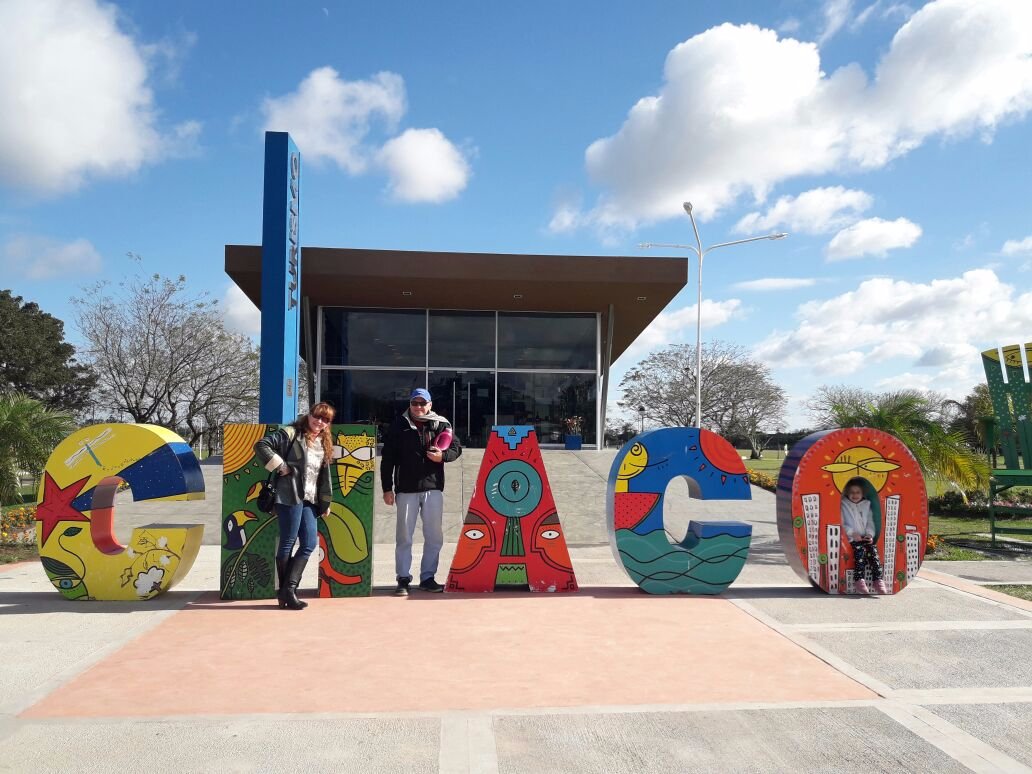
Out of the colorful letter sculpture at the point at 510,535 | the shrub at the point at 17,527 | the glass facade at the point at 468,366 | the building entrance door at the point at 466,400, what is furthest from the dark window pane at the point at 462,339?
the colorful letter sculpture at the point at 510,535

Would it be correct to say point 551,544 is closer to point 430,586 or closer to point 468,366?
point 430,586

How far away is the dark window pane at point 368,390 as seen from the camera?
23859 mm

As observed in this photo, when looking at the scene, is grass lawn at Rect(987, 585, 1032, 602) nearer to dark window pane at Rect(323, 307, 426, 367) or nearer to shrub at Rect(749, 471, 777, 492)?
shrub at Rect(749, 471, 777, 492)

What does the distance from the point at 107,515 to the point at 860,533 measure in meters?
7.09

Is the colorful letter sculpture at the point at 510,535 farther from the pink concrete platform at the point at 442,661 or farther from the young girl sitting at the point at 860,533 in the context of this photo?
the young girl sitting at the point at 860,533

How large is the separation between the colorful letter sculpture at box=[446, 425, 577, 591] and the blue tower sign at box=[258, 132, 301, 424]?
251 centimetres

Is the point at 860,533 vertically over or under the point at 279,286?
under

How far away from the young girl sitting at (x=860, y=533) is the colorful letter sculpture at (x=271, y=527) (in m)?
4.56

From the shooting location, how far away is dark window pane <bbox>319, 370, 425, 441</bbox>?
2386 centimetres

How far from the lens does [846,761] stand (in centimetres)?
340

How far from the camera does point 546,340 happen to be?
80.2ft

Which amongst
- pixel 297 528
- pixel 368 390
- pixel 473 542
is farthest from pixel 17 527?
pixel 368 390

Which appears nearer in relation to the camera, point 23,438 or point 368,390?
point 23,438

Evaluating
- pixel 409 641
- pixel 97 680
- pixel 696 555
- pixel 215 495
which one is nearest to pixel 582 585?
pixel 696 555
